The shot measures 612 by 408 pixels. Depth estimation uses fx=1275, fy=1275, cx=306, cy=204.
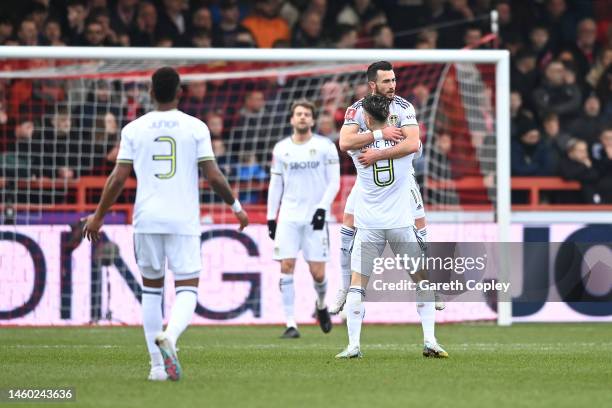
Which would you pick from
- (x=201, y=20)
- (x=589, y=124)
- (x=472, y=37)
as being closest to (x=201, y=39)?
(x=201, y=20)

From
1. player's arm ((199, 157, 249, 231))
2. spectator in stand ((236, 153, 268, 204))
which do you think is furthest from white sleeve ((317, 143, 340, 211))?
player's arm ((199, 157, 249, 231))

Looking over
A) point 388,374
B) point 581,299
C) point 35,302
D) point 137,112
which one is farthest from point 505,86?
point 388,374

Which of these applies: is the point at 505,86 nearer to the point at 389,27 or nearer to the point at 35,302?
the point at 389,27

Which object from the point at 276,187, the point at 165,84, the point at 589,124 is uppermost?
the point at 589,124

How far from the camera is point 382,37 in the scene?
20.0 metres

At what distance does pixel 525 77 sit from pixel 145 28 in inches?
239

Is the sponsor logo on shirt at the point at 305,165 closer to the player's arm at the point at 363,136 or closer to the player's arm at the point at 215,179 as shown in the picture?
the player's arm at the point at 363,136

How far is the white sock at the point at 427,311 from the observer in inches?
422

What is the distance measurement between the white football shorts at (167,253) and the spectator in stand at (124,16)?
428 inches

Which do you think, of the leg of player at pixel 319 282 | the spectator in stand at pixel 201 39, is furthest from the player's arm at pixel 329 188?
the spectator in stand at pixel 201 39

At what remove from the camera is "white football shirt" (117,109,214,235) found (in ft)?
28.5

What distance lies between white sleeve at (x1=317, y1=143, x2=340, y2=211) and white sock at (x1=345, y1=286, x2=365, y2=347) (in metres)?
3.57

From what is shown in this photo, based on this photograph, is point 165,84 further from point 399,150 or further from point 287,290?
point 287,290

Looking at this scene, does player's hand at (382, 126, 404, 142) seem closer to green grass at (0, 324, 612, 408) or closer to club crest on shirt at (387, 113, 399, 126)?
A: club crest on shirt at (387, 113, 399, 126)
